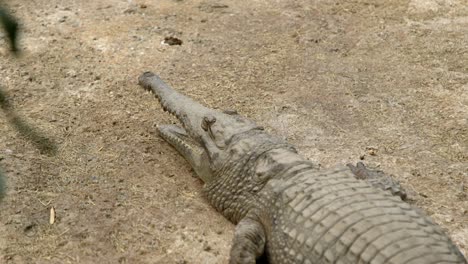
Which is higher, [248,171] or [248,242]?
[248,171]

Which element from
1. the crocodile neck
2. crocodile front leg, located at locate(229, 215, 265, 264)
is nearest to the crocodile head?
the crocodile neck

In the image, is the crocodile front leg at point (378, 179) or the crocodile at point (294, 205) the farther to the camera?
the crocodile front leg at point (378, 179)

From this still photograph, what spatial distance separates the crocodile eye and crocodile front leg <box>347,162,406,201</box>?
3.67ft

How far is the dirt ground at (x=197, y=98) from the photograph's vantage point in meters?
4.04

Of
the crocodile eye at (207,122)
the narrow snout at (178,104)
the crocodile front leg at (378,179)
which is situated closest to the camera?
the crocodile front leg at (378,179)

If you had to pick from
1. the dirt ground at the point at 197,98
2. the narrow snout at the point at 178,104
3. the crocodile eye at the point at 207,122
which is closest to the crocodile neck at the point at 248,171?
the dirt ground at the point at 197,98

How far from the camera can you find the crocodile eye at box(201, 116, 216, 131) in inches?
177

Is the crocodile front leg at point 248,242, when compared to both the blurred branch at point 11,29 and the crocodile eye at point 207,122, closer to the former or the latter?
the crocodile eye at point 207,122

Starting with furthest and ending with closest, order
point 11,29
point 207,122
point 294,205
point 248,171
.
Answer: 1. point 207,122
2. point 248,171
3. point 294,205
4. point 11,29

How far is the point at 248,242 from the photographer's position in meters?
3.66

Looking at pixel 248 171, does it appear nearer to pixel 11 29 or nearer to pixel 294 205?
pixel 294 205

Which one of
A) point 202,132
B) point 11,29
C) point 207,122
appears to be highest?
point 11,29

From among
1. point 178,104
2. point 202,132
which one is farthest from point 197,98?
point 202,132

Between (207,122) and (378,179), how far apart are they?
136 cm
